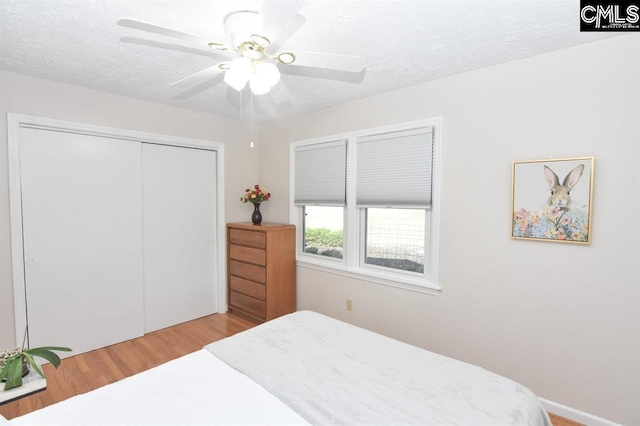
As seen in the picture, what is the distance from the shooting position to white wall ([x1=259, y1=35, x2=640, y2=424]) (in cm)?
179

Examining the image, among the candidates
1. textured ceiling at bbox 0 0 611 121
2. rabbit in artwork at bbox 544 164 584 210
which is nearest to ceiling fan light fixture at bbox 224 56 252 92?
textured ceiling at bbox 0 0 611 121

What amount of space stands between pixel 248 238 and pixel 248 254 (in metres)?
0.18

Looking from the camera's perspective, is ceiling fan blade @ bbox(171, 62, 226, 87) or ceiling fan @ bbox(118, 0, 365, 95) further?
ceiling fan blade @ bbox(171, 62, 226, 87)

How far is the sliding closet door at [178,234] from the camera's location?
3244 mm

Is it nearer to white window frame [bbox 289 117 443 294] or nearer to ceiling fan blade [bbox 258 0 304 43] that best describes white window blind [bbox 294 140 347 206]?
white window frame [bbox 289 117 443 294]

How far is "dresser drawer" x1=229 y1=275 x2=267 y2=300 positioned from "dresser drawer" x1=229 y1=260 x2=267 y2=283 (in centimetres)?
5

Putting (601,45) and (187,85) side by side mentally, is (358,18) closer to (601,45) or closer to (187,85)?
(187,85)

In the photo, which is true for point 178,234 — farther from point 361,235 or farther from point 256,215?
point 361,235

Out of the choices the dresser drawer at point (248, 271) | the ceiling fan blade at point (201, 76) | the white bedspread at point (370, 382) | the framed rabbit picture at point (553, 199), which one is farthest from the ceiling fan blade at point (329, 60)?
the dresser drawer at point (248, 271)

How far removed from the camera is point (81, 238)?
9.14 ft

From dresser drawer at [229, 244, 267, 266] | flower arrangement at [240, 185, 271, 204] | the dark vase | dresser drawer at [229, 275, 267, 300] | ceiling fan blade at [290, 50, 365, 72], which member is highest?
ceiling fan blade at [290, 50, 365, 72]

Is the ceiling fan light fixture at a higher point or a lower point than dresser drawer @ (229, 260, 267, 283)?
higher

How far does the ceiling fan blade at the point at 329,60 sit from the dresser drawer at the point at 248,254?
2.18 m
